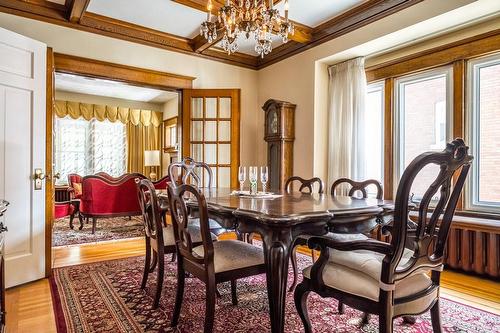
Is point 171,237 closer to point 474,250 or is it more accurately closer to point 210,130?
point 210,130

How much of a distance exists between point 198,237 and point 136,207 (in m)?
3.16

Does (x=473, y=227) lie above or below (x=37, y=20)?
below

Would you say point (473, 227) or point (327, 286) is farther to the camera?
point (473, 227)

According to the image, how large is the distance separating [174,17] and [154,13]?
221 mm

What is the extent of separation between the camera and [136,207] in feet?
17.2

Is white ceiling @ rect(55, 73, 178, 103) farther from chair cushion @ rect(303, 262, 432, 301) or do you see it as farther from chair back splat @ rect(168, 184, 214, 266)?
chair cushion @ rect(303, 262, 432, 301)

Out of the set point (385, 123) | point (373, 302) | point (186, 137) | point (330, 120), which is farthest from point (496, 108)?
point (186, 137)

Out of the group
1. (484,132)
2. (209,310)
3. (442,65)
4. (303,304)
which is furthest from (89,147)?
(484,132)

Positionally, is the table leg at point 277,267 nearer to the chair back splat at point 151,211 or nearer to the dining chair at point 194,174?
the dining chair at point 194,174

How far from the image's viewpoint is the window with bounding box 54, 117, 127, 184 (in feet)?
24.3

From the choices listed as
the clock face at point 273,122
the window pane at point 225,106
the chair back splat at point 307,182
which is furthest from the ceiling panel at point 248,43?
the chair back splat at point 307,182

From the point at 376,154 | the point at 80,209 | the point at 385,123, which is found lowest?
the point at 80,209

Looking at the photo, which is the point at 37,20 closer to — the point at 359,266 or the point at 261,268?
the point at 261,268

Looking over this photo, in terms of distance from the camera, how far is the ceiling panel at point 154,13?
334 cm
